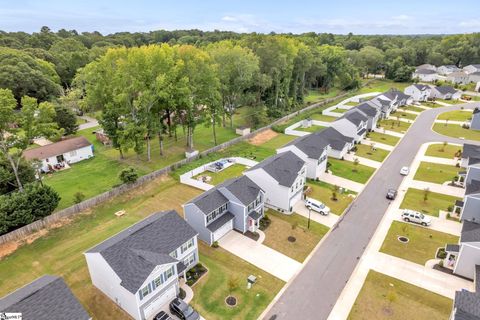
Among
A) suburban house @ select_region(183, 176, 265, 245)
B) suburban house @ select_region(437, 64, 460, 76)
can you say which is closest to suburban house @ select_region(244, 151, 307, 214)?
suburban house @ select_region(183, 176, 265, 245)

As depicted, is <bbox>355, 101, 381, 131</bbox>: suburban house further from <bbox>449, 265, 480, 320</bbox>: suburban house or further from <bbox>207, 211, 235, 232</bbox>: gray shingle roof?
<bbox>449, 265, 480, 320</bbox>: suburban house

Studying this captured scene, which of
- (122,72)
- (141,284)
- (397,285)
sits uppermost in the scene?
(122,72)

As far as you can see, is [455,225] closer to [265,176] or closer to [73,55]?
[265,176]

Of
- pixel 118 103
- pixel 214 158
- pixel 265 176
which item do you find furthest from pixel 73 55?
pixel 265 176

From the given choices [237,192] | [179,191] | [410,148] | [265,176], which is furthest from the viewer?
[410,148]

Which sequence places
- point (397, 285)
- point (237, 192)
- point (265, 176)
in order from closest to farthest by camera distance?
point (397, 285) → point (237, 192) → point (265, 176)

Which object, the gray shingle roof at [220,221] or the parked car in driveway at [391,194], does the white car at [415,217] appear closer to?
the parked car in driveway at [391,194]

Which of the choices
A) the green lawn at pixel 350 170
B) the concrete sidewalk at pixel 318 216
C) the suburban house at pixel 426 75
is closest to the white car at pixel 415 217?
the concrete sidewalk at pixel 318 216
